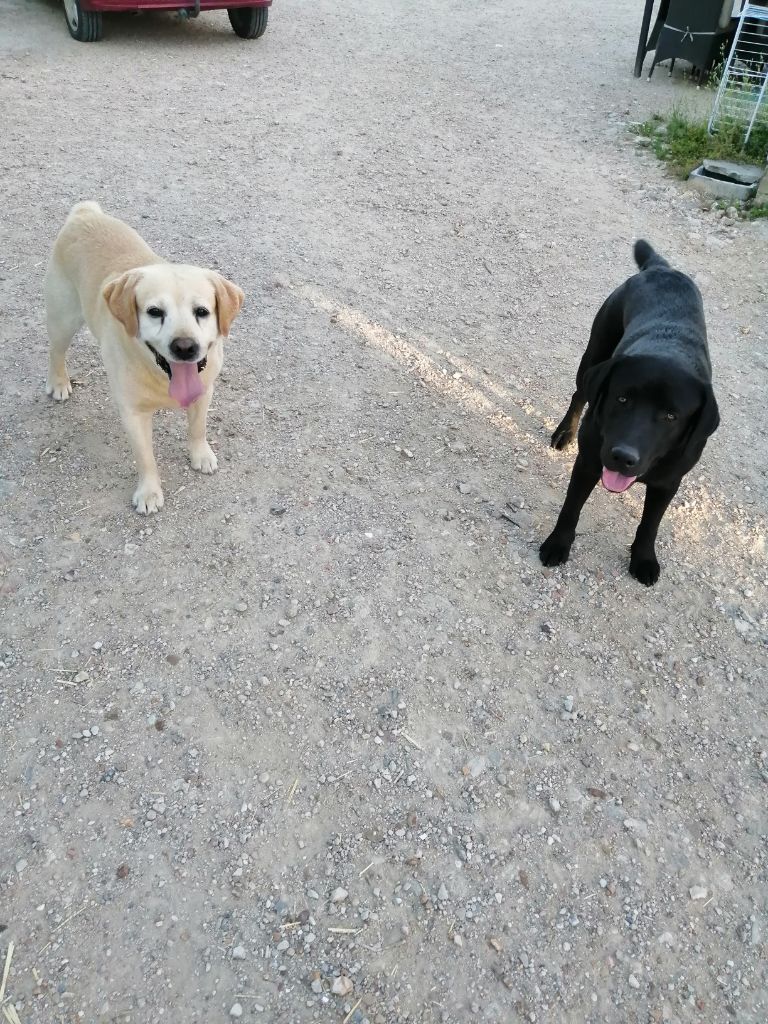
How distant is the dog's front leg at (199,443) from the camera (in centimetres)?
325

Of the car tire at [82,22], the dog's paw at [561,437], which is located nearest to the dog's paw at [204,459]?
the dog's paw at [561,437]

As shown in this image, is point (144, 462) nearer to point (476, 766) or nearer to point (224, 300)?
point (224, 300)

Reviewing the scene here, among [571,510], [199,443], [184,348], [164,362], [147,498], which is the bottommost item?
[147,498]

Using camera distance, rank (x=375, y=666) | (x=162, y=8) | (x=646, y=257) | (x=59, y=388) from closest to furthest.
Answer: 1. (x=375, y=666)
2. (x=646, y=257)
3. (x=59, y=388)
4. (x=162, y=8)

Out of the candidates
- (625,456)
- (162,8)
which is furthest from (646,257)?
(162,8)

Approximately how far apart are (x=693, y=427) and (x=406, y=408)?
171 cm

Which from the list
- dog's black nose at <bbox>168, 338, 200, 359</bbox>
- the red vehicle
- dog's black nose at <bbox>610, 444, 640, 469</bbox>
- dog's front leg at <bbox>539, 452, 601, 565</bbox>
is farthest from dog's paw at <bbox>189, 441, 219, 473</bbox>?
the red vehicle

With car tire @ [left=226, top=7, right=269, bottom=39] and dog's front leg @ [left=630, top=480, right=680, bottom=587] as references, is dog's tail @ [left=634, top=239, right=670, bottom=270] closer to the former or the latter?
dog's front leg @ [left=630, top=480, right=680, bottom=587]

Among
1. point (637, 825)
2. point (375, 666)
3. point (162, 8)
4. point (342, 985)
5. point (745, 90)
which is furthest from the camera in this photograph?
point (162, 8)

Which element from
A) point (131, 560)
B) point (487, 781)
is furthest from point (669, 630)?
point (131, 560)

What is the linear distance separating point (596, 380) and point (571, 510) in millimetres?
614

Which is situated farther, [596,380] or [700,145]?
[700,145]

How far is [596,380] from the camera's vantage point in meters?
2.68

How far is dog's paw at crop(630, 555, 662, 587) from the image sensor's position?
3.14 m
